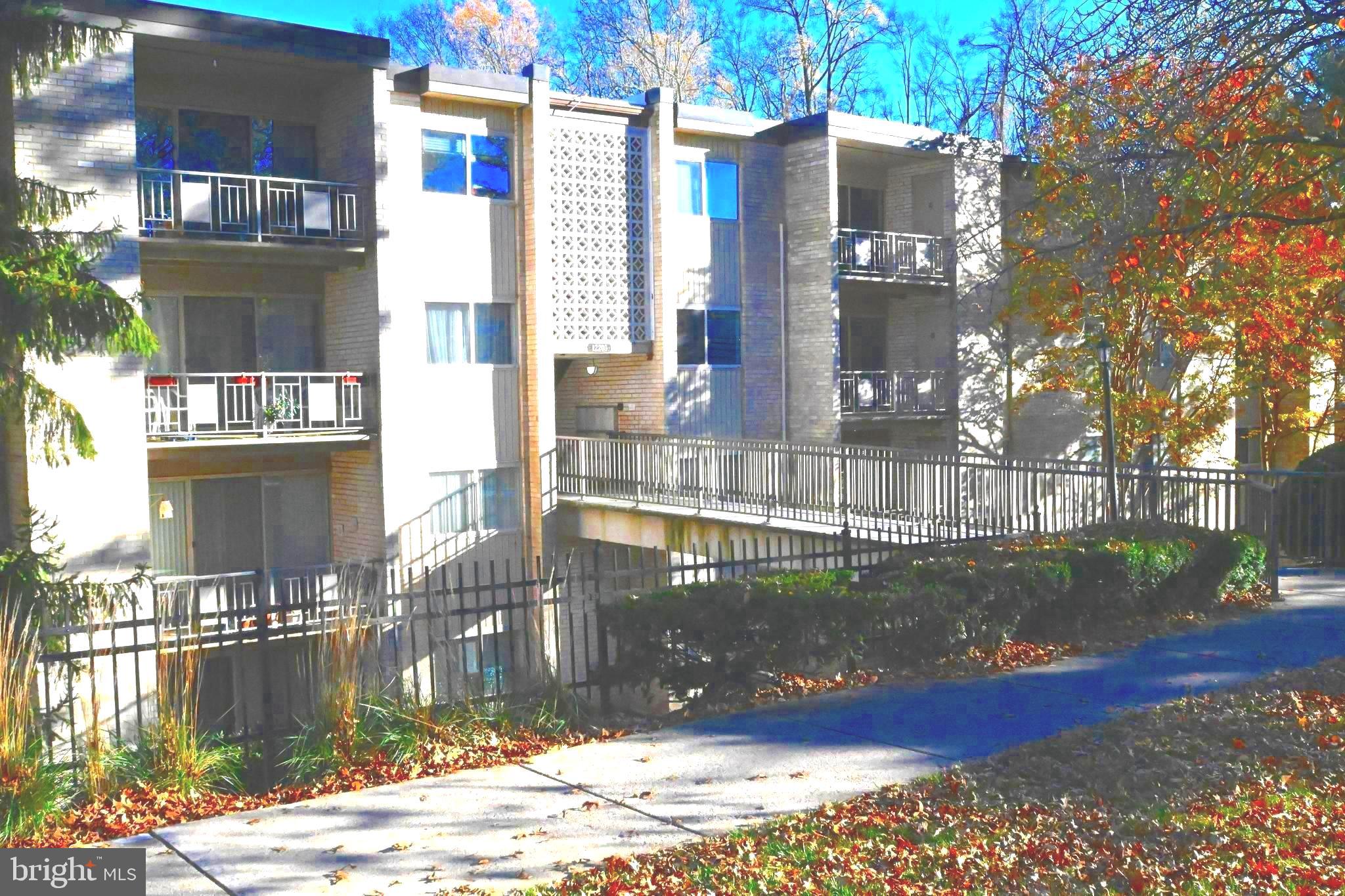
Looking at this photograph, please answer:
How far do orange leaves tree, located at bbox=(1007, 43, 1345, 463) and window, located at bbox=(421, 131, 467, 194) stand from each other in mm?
10099

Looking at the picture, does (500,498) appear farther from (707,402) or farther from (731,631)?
(731,631)

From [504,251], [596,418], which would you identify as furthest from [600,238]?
[596,418]

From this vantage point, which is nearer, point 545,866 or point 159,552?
point 545,866

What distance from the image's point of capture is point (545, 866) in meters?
6.46

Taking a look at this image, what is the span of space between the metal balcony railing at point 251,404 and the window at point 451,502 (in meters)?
2.04

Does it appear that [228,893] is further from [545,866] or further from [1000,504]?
[1000,504]

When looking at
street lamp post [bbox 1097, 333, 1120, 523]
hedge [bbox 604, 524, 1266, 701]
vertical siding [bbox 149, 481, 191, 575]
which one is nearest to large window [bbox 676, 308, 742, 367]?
street lamp post [bbox 1097, 333, 1120, 523]

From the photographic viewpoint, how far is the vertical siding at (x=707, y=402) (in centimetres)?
2566

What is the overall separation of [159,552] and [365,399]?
414 centimetres

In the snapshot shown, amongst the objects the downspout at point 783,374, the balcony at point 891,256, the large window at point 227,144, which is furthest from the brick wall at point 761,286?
the large window at point 227,144

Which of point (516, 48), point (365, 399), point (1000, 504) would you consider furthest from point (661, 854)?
point (516, 48)

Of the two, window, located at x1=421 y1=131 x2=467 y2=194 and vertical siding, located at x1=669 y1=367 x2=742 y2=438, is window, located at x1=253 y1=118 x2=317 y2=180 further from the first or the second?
vertical siding, located at x1=669 y1=367 x2=742 y2=438

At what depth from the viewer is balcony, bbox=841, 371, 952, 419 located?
1094 inches

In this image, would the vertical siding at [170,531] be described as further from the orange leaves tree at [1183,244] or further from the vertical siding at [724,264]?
the orange leaves tree at [1183,244]
